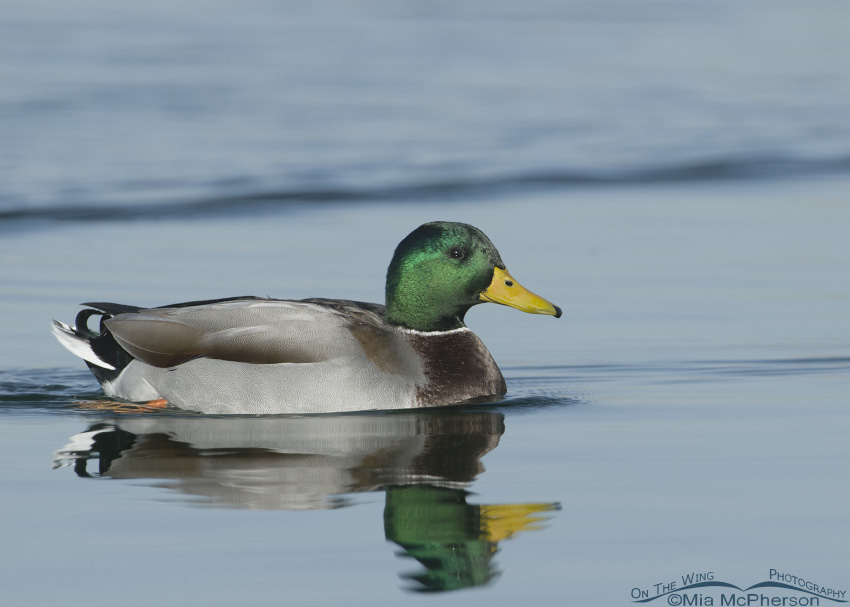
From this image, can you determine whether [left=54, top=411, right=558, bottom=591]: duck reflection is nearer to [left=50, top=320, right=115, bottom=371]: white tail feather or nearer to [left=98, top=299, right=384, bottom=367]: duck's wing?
[left=98, top=299, right=384, bottom=367]: duck's wing

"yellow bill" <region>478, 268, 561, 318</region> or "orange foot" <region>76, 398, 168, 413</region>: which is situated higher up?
"yellow bill" <region>478, 268, 561, 318</region>

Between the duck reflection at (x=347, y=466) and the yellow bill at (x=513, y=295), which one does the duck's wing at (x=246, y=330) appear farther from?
the yellow bill at (x=513, y=295)

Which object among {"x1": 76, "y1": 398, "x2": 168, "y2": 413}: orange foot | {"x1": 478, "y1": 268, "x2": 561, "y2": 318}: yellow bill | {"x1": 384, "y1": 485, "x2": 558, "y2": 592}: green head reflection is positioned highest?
{"x1": 478, "y1": 268, "x2": 561, "y2": 318}: yellow bill

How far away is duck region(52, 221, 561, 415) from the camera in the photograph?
871cm

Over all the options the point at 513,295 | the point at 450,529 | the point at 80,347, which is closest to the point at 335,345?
the point at 513,295

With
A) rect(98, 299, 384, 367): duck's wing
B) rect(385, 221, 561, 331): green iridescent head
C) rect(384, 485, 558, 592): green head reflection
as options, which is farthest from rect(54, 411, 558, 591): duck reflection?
rect(385, 221, 561, 331): green iridescent head

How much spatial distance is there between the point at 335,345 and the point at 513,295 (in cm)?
116

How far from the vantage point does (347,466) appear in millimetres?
7391

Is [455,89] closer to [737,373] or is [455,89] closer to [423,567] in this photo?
[737,373]

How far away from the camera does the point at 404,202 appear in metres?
15.2

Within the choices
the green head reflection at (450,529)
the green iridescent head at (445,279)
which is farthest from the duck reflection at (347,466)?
the green iridescent head at (445,279)

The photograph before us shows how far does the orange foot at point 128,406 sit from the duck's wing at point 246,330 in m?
0.24

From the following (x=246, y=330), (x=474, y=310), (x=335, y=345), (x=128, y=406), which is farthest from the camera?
(x=474, y=310)

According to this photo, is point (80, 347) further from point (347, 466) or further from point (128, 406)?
point (347, 466)
